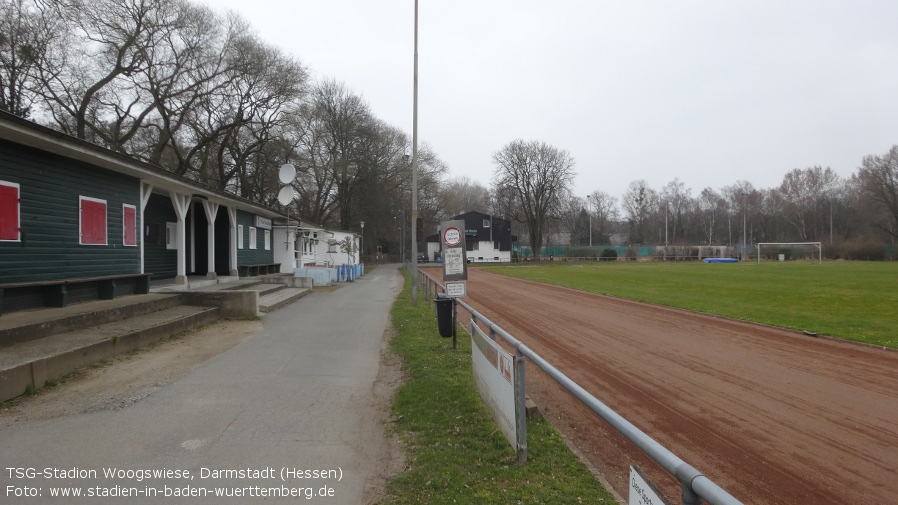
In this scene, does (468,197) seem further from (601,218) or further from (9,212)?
(9,212)

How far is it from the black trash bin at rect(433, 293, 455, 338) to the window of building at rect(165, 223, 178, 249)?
41.2 feet

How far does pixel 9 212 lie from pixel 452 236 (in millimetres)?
8027

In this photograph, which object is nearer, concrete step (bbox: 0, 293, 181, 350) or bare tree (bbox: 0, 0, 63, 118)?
concrete step (bbox: 0, 293, 181, 350)

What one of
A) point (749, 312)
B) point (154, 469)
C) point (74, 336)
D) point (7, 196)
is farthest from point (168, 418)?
point (749, 312)

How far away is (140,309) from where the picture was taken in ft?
38.3

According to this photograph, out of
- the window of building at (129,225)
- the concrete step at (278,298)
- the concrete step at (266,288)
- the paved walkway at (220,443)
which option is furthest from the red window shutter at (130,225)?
the paved walkway at (220,443)

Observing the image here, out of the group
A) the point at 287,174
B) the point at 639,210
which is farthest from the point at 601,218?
the point at 287,174

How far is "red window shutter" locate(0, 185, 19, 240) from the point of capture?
9562mm

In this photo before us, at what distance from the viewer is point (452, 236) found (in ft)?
34.9

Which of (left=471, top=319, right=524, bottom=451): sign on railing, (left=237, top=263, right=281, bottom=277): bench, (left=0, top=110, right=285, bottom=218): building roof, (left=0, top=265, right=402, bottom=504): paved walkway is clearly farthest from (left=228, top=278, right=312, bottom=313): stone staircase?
(left=471, top=319, right=524, bottom=451): sign on railing

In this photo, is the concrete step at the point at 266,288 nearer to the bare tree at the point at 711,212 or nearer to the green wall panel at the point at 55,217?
the green wall panel at the point at 55,217

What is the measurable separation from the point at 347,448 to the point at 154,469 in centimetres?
160

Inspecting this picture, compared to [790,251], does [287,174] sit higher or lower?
higher

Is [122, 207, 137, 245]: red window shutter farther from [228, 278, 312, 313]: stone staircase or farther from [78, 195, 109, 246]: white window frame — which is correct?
[228, 278, 312, 313]: stone staircase
